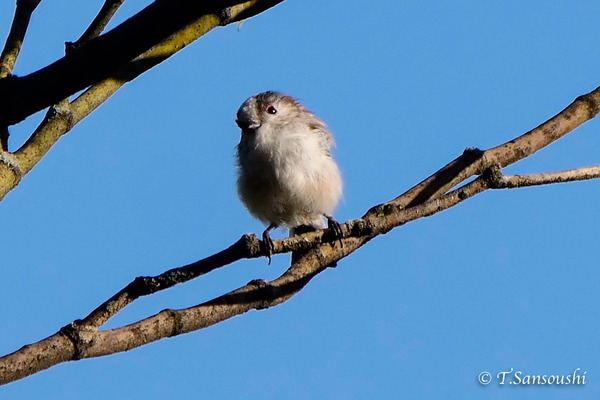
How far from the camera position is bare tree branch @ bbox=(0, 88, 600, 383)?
2686 millimetres

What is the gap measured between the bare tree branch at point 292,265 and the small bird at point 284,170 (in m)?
2.17

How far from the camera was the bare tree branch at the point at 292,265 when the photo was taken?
2.69 meters

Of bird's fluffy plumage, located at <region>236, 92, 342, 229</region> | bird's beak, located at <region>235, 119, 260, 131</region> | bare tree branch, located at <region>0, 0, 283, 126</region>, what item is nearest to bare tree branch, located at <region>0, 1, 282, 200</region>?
bare tree branch, located at <region>0, 0, 283, 126</region>

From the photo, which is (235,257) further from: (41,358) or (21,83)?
(21,83)

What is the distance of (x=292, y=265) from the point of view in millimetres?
3641

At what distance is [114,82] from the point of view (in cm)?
387

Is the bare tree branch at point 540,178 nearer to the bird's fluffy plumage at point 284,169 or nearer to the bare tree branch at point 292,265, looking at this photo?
the bare tree branch at point 292,265

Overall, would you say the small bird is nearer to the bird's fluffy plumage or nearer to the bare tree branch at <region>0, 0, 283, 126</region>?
the bird's fluffy plumage

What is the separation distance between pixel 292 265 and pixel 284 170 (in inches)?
96.3

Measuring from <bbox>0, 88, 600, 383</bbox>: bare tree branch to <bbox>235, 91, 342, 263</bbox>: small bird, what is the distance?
2171mm

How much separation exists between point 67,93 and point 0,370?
1.12 metres

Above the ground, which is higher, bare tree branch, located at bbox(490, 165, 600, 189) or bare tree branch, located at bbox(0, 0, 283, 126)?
bare tree branch, located at bbox(0, 0, 283, 126)

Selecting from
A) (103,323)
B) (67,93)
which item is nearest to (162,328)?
(103,323)

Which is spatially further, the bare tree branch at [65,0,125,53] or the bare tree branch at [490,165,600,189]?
the bare tree branch at [65,0,125,53]
